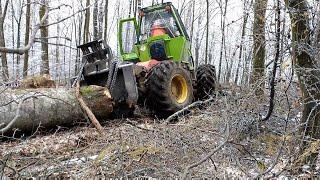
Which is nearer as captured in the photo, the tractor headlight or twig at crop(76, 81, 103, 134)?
twig at crop(76, 81, 103, 134)

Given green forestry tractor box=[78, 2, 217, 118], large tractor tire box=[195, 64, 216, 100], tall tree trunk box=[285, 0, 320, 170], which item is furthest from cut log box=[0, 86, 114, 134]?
tall tree trunk box=[285, 0, 320, 170]

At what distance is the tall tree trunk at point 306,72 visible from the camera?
387 cm

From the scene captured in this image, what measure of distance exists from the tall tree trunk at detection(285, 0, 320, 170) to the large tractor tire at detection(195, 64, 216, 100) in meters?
4.46

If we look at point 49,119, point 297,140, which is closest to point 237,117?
point 297,140

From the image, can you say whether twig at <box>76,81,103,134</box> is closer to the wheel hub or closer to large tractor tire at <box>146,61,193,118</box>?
large tractor tire at <box>146,61,193,118</box>

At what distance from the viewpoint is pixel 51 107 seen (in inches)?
241

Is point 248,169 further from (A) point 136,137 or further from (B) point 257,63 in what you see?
(B) point 257,63

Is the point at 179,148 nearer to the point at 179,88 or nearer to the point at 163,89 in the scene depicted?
the point at 163,89

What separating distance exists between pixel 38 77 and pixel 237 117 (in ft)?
12.1

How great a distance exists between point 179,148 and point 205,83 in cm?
422

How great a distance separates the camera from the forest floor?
3.69 metres

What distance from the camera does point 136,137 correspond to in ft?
16.1

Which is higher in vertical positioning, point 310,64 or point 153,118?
point 310,64

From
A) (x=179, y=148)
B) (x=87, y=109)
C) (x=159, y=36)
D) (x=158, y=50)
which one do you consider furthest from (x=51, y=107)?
(x=159, y=36)
